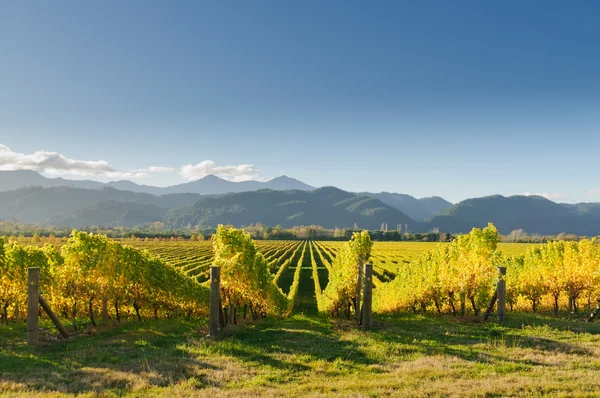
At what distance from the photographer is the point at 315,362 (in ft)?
38.1

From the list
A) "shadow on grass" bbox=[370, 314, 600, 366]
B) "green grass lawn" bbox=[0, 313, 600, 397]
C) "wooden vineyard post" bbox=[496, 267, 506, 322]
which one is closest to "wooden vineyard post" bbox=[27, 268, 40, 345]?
"green grass lawn" bbox=[0, 313, 600, 397]

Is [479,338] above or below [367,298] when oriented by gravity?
below

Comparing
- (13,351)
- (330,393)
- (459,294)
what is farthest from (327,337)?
(459,294)

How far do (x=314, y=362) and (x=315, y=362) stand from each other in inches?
1.3

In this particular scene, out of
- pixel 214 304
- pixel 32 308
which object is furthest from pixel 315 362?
pixel 32 308

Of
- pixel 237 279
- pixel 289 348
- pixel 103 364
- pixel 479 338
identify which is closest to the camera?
pixel 103 364

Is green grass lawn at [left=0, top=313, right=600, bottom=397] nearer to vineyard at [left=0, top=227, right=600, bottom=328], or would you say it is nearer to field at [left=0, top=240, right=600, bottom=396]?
field at [left=0, top=240, right=600, bottom=396]

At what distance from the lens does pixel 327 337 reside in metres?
15.2

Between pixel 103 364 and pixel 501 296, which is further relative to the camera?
pixel 501 296

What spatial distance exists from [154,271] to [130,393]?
14.6 m

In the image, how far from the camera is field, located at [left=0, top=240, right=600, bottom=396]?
931 centimetres

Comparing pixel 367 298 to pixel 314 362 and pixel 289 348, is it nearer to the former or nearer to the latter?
pixel 289 348

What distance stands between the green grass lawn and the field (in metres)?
0.03

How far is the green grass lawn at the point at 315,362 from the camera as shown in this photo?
9.30 m
